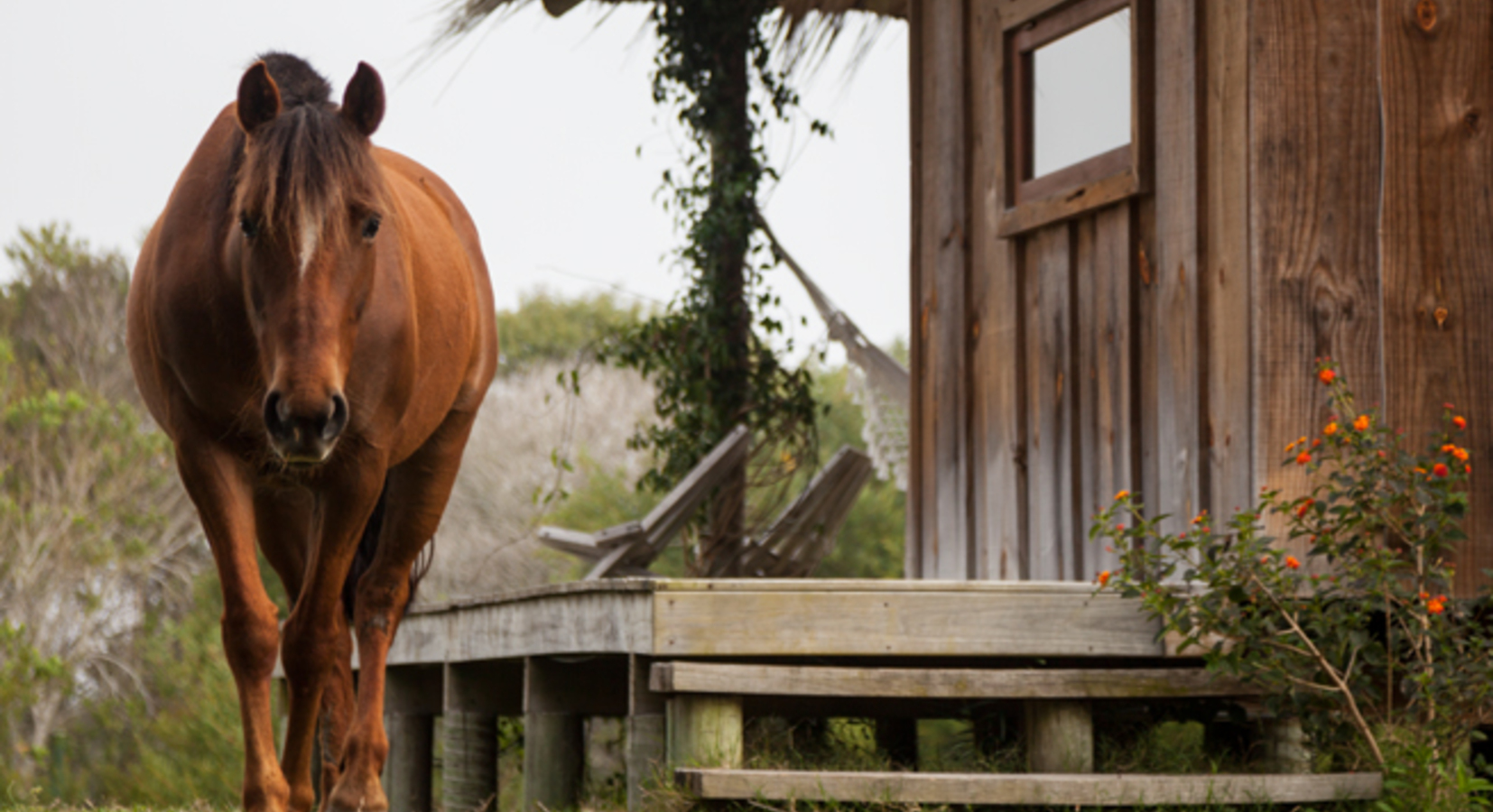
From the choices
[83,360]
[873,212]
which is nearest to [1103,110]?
[873,212]

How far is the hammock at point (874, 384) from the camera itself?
805 centimetres

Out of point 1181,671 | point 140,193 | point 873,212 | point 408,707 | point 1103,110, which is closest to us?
point 1181,671

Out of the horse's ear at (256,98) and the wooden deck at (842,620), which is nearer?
the horse's ear at (256,98)

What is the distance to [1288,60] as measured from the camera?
4570 mm

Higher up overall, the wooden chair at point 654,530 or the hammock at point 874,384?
the hammock at point 874,384

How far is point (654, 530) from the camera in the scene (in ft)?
25.8

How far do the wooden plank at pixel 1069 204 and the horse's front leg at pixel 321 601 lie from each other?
2.74 meters

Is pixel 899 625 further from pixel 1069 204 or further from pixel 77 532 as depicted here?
pixel 77 532

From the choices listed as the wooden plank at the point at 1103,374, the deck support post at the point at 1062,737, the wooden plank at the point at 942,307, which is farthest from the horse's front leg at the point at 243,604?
the wooden plank at the point at 942,307

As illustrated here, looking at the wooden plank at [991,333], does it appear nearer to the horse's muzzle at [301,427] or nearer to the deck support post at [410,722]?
the deck support post at [410,722]

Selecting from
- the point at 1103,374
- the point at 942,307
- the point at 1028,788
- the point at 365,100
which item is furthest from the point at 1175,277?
the point at 365,100

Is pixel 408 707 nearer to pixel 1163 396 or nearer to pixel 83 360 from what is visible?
pixel 1163 396

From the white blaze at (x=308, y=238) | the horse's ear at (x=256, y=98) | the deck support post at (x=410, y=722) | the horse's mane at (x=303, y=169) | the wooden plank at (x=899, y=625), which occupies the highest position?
the horse's ear at (x=256, y=98)

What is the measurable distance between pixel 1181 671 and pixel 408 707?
3443mm
